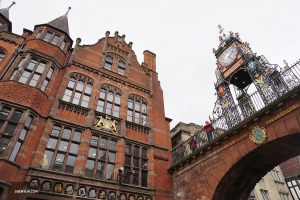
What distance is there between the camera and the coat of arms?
30.1 feet

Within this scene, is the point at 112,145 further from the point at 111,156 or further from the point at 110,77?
the point at 110,77

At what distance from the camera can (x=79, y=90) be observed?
14992 millimetres

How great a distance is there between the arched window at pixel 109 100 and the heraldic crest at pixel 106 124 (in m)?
→ 0.79

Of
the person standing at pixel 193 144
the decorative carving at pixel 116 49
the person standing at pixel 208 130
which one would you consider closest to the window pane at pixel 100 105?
the person standing at pixel 193 144

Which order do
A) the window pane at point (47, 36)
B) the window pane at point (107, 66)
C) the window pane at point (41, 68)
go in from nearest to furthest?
the window pane at point (41, 68) → the window pane at point (47, 36) → the window pane at point (107, 66)

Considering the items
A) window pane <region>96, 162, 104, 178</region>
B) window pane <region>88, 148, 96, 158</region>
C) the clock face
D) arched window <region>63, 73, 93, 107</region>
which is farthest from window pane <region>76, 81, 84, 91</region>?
the clock face

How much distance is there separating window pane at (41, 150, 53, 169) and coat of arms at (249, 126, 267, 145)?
32.3ft

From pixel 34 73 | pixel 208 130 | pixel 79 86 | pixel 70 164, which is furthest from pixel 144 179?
pixel 34 73

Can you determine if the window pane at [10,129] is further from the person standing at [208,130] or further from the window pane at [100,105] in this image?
the person standing at [208,130]

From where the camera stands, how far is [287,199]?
25141 mm

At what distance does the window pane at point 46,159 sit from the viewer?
10.7 metres

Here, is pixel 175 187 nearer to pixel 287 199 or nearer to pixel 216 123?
pixel 216 123

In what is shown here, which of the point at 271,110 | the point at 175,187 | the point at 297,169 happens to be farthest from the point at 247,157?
the point at 297,169

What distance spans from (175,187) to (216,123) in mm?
4708
